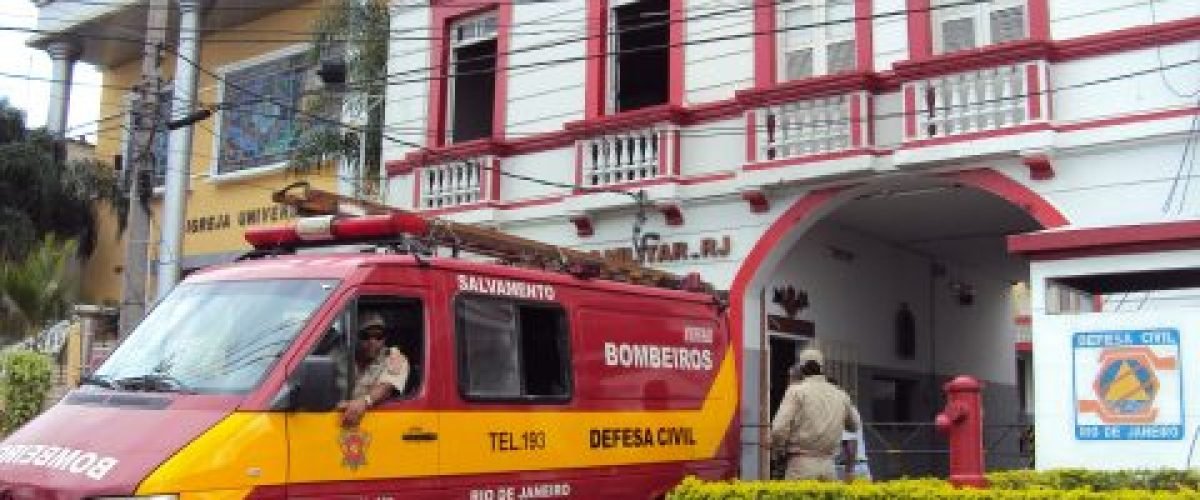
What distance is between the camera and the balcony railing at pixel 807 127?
41.2ft

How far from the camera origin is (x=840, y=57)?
1321 centimetres

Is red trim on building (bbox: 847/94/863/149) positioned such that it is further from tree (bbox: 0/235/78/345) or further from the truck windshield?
tree (bbox: 0/235/78/345)

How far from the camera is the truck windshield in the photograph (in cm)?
648

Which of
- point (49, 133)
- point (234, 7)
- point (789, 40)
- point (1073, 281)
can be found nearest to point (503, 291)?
point (1073, 281)

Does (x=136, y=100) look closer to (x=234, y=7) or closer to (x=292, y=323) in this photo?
(x=234, y=7)

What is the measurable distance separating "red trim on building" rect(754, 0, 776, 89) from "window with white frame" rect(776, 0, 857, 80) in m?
0.15

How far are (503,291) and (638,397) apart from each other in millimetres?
1500

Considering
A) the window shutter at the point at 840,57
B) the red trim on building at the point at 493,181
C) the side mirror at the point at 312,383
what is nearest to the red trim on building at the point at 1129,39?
the window shutter at the point at 840,57

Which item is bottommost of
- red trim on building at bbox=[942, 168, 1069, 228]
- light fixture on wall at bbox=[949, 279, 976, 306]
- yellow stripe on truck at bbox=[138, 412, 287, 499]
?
yellow stripe on truck at bbox=[138, 412, 287, 499]

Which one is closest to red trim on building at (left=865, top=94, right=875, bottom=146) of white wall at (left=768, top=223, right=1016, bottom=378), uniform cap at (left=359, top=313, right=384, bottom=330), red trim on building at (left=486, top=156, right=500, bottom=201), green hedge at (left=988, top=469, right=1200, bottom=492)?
white wall at (left=768, top=223, right=1016, bottom=378)

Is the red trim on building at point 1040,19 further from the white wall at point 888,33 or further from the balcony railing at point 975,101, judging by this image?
the white wall at point 888,33

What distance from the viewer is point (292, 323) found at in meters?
6.66

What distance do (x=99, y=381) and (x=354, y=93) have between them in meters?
11.6

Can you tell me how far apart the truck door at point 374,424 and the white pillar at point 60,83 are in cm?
2028
